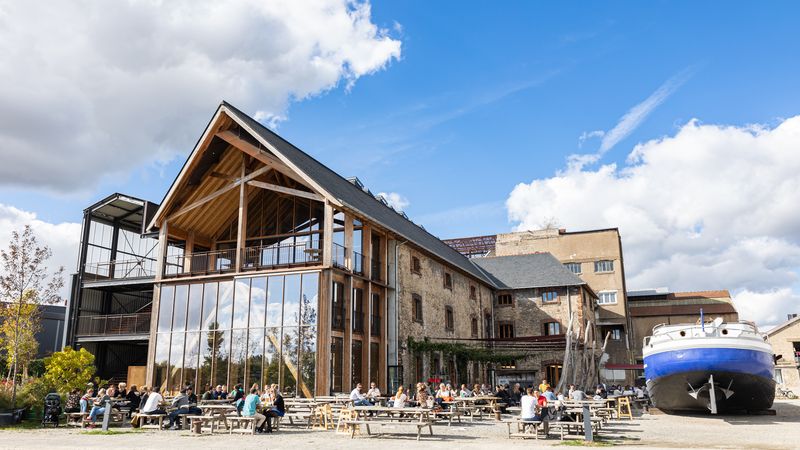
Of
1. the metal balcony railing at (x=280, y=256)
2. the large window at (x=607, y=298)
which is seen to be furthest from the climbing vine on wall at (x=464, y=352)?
the large window at (x=607, y=298)

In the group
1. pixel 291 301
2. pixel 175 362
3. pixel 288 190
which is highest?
pixel 288 190

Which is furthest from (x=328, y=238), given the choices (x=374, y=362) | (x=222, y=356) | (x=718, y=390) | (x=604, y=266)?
(x=604, y=266)

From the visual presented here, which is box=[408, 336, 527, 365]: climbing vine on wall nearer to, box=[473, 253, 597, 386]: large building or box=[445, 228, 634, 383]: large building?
box=[473, 253, 597, 386]: large building

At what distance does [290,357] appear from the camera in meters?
20.3

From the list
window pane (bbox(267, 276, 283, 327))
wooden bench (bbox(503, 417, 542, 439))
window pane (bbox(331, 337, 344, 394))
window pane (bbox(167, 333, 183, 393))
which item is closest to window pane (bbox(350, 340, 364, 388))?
window pane (bbox(331, 337, 344, 394))

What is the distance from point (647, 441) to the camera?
12406 mm

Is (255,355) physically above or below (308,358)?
above

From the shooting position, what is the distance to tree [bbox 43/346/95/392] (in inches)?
945

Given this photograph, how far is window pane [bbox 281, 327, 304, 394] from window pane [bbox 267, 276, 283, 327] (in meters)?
0.53

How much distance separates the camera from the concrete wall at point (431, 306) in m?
24.6

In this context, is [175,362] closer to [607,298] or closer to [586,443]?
[586,443]

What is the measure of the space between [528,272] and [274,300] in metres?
20.9

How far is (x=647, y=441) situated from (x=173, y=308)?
17.2 metres

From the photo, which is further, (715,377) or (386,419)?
(715,377)
